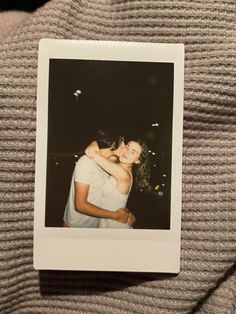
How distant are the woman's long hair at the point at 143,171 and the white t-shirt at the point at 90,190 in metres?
0.04

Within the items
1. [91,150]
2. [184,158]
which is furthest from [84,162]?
[184,158]

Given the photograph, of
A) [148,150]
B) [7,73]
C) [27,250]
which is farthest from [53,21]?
[27,250]

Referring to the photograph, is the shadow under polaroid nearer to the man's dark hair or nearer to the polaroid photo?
the polaroid photo

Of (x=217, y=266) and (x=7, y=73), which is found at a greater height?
(x=7, y=73)

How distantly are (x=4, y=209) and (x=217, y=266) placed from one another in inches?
12.2

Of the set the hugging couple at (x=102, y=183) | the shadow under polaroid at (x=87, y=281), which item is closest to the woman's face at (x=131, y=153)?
the hugging couple at (x=102, y=183)

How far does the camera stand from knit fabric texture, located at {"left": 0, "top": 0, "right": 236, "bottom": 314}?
2.26ft

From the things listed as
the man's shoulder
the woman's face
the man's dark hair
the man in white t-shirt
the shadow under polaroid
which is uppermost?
the man's dark hair

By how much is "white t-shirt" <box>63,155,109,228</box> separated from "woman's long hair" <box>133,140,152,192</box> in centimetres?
4

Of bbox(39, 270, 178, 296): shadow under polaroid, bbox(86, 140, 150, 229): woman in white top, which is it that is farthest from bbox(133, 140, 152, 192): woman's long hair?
bbox(39, 270, 178, 296): shadow under polaroid

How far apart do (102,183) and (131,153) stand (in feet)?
0.19

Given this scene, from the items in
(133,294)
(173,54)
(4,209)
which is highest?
(173,54)

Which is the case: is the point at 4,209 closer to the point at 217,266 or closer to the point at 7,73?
the point at 7,73

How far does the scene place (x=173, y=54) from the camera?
69 centimetres
